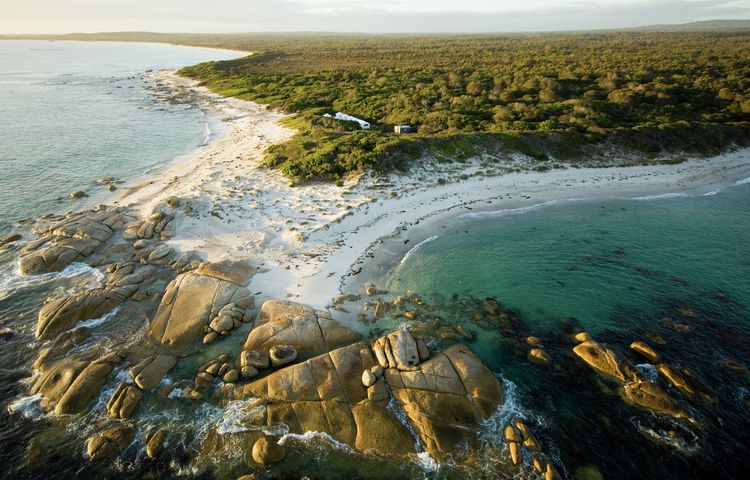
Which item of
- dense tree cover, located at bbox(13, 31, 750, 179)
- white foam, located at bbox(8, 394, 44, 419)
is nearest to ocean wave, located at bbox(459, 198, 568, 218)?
dense tree cover, located at bbox(13, 31, 750, 179)

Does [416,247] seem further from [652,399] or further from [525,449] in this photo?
[652,399]

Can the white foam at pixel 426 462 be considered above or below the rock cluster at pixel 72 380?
below

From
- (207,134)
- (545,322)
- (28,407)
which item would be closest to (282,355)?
(28,407)

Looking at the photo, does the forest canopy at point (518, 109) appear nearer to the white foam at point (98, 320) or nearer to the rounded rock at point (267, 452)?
the white foam at point (98, 320)

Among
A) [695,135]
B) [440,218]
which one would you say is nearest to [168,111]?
[440,218]

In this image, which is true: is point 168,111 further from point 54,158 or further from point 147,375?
point 147,375

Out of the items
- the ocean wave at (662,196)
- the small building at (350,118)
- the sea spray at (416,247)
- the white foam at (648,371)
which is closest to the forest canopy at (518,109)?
the small building at (350,118)
